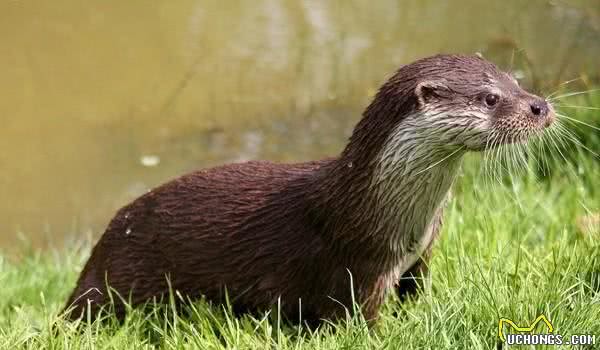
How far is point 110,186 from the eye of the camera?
585cm

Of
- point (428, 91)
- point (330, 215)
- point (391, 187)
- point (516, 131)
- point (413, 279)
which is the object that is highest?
point (428, 91)

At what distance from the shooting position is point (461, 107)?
119 inches

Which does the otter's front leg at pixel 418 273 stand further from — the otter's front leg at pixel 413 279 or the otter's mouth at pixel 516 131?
the otter's mouth at pixel 516 131

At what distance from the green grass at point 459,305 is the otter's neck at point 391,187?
22cm

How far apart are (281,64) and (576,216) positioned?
3160 millimetres

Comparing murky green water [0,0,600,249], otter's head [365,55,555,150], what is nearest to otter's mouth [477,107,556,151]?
otter's head [365,55,555,150]

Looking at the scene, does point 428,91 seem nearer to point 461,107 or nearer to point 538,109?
point 461,107

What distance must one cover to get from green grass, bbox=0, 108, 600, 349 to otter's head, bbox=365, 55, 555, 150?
0.41m

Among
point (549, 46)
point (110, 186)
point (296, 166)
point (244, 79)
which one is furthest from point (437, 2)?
point (296, 166)

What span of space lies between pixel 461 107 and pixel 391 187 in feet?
0.99

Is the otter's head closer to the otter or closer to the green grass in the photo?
the otter

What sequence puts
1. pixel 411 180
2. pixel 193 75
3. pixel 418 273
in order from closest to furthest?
pixel 411 180 < pixel 418 273 < pixel 193 75

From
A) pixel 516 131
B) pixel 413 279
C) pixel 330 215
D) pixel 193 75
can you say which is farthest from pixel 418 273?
pixel 193 75

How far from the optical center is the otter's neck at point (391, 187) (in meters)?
3.04
